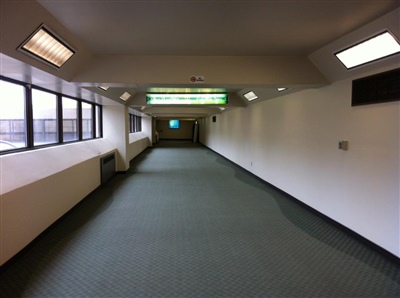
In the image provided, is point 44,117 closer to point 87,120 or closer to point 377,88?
point 87,120

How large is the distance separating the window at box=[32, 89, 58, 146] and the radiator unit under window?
1630 mm

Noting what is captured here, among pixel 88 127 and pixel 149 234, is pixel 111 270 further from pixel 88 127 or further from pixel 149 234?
pixel 88 127

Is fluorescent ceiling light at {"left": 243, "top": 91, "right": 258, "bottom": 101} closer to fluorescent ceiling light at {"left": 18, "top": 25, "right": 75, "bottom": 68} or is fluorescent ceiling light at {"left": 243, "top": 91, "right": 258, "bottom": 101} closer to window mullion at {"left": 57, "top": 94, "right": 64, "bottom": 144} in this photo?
window mullion at {"left": 57, "top": 94, "right": 64, "bottom": 144}

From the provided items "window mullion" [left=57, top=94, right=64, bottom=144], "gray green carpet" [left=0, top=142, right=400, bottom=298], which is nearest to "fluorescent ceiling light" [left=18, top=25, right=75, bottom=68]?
"window mullion" [left=57, top=94, right=64, bottom=144]

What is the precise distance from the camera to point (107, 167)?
24.1ft

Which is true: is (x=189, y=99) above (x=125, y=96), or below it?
below

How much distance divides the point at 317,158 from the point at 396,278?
2.33 meters

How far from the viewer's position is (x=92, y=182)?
240 inches

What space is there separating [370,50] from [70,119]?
20.2 feet

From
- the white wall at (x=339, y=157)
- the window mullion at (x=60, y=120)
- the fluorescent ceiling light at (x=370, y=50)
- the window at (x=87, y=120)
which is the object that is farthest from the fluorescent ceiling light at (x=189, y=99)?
the fluorescent ceiling light at (x=370, y=50)

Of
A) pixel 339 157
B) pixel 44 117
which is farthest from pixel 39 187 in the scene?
pixel 339 157

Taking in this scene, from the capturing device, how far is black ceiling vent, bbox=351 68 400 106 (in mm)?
3068

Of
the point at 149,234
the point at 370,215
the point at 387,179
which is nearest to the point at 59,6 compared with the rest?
the point at 149,234

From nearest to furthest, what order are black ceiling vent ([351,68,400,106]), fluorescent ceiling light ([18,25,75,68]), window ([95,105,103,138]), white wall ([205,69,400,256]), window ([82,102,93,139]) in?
fluorescent ceiling light ([18,25,75,68])
black ceiling vent ([351,68,400,106])
white wall ([205,69,400,256])
window ([82,102,93,139])
window ([95,105,103,138])
